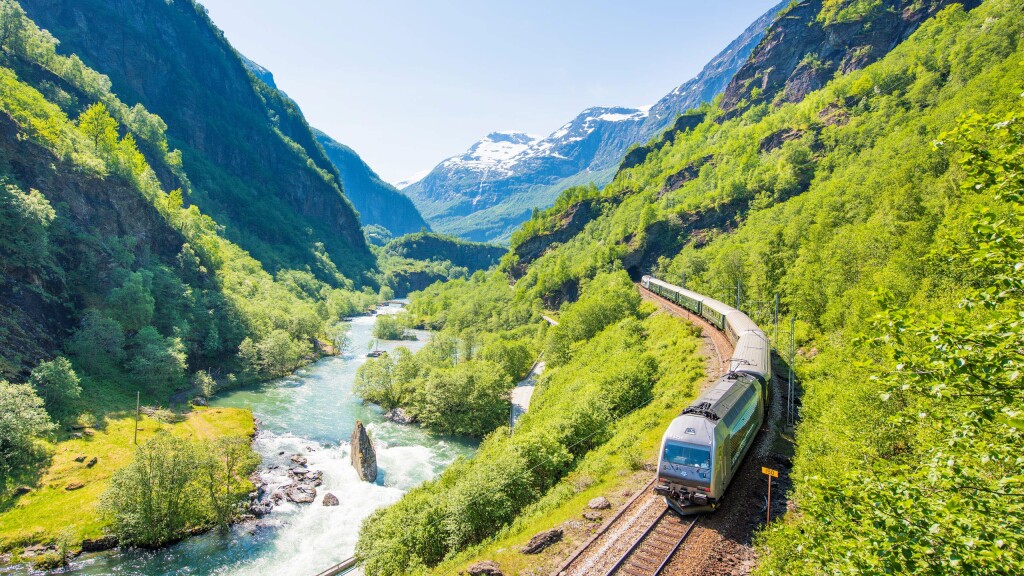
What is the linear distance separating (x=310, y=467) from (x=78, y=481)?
18093 mm

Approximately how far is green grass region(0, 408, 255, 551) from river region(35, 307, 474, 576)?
3.82 m

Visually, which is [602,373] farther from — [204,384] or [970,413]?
[204,384]

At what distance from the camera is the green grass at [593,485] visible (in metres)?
18.6

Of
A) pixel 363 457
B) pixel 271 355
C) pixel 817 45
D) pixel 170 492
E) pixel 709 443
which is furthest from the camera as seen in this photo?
pixel 817 45

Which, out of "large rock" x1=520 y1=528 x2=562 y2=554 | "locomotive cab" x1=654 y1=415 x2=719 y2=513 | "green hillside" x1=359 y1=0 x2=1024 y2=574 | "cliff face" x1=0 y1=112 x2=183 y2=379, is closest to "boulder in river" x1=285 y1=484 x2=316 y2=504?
"green hillside" x1=359 y1=0 x2=1024 y2=574

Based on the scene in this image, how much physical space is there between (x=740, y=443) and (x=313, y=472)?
40.0 metres

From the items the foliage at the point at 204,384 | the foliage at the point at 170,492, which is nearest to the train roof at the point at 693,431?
the foliage at the point at 170,492

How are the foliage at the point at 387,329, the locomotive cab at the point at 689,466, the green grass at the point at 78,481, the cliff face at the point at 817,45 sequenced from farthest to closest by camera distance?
the foliage at the point at 387,329, the cliff face at the point at 817,45, the green grass at the point at 78,481, the locomotive cab at the point at 689,466

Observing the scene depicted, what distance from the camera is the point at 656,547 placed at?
17125mm

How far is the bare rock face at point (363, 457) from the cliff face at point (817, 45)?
15320 cm

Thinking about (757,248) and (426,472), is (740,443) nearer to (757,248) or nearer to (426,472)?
(426,472)

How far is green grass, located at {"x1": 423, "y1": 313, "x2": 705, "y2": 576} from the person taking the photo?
1858 cm

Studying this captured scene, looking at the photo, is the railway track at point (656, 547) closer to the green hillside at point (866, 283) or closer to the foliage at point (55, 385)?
the green hillside at point (866, 283)

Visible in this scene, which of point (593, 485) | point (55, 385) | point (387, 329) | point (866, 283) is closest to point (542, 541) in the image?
point (593, 485)
